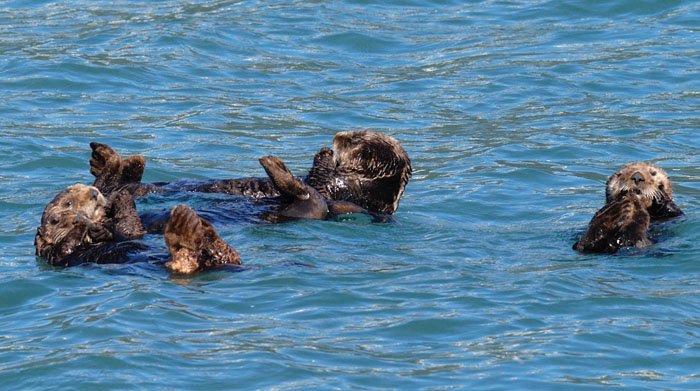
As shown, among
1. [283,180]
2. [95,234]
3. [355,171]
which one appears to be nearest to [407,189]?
[355,171]

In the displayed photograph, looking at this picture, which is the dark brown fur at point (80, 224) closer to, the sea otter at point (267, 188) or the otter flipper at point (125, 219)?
the otter flipper at point (125, 219)

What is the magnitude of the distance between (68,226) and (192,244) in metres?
1.04

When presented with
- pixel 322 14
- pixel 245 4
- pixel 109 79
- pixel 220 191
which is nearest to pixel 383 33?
pixel 322 14

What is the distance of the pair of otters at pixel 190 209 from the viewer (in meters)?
6.65

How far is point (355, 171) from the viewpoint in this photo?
28.2 ft

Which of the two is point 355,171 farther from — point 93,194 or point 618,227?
point 618,227

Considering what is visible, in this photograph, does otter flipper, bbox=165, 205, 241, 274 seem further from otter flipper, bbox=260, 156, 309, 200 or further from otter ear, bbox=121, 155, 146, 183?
otter ear, bbox=121, 155, 146, 183

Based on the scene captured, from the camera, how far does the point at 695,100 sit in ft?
40.2

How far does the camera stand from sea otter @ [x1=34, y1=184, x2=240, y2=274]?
6.73m

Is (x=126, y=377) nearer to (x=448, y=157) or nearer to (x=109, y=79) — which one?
(x=448, y=157)

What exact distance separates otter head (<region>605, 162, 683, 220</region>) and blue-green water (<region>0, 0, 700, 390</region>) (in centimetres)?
19

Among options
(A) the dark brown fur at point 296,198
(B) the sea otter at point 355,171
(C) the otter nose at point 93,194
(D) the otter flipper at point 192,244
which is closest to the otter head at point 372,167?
(B) the sea otter at point 355,171

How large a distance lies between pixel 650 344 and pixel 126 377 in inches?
91.4

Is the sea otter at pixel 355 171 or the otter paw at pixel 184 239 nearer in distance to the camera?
the otter paw at pixel 184 239
